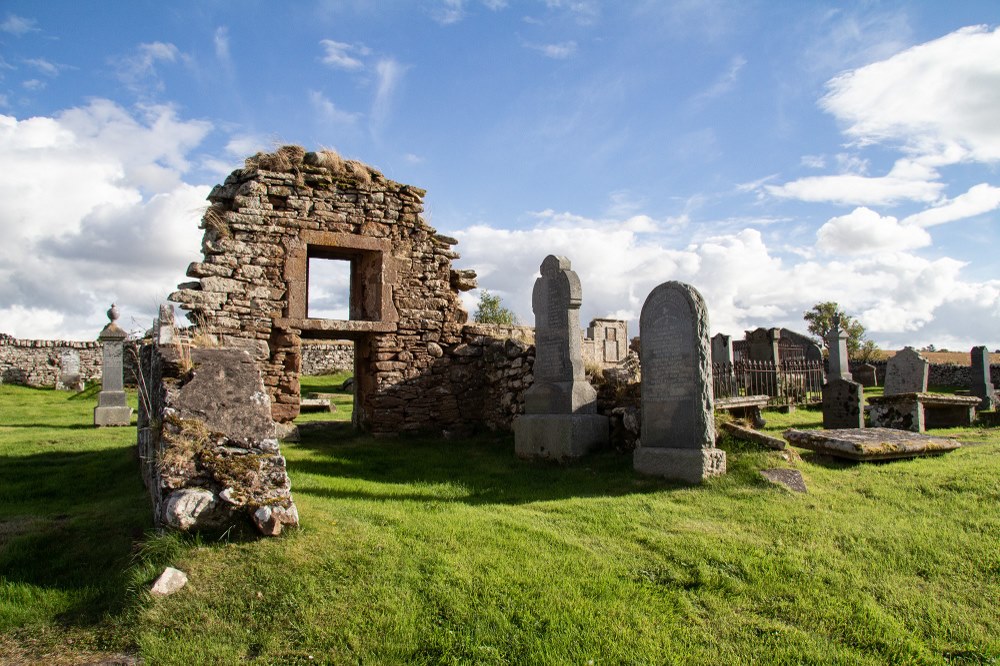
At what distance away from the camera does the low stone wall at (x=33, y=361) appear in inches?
926

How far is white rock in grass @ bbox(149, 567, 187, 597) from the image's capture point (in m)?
3.94

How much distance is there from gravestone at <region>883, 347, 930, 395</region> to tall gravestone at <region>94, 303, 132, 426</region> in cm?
1634

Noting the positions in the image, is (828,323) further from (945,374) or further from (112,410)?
(112,410)

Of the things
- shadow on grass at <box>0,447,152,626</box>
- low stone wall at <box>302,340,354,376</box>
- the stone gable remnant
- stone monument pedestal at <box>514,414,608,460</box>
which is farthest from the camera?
low stone wall at <box>302,340,354,376</box>

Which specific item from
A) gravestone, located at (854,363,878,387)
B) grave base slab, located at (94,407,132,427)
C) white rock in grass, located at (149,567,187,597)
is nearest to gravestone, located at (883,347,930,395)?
gravestone, located at (854,363,878,387)

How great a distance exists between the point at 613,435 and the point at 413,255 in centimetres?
537

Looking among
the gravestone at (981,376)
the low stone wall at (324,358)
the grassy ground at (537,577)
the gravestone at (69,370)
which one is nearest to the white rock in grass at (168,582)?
the grassy ground at (537,577)

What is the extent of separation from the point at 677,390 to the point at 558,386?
2.15 m

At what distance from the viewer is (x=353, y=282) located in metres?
12.7

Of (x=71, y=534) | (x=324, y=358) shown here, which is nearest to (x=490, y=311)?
(x=324, y=358)

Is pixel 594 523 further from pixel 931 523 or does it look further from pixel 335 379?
pixel 335 379

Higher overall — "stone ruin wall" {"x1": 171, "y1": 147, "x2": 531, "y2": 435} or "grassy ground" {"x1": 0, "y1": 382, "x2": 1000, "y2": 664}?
"stone ruin wall" {"x1": 171, "y1": 147, "x2": 531, "y2": 435}

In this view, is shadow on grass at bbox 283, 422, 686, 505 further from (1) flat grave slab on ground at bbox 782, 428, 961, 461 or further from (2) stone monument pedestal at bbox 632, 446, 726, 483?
(1) flat grave slab on ground at bbox 782, 428, 961, 461

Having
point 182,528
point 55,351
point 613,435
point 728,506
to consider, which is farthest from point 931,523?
point 55,351
